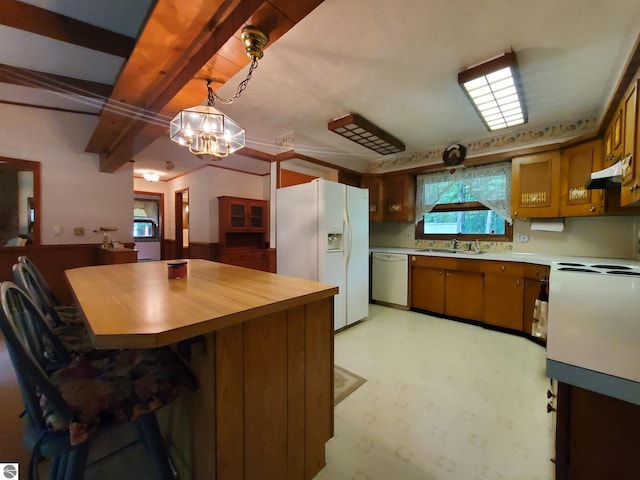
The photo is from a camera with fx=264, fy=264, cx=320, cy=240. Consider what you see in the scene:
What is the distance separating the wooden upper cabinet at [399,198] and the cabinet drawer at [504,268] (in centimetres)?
133

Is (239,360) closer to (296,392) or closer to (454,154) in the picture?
(296,392)

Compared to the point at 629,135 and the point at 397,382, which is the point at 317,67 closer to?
the point at 629,135

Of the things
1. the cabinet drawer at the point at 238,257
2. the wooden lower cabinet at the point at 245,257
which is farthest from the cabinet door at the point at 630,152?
the cabinet drawer at the point at 238,257

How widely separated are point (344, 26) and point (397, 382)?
2453 millimetres

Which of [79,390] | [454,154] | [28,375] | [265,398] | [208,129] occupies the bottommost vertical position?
[265,398]

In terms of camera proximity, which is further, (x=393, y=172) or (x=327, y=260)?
(x=393, y=172)

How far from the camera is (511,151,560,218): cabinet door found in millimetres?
2785

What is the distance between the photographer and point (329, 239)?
2.96 m

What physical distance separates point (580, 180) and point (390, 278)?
2280 mm

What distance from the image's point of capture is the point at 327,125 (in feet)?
9.91

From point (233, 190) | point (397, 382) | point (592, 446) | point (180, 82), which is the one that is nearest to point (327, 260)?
point (397, 382)

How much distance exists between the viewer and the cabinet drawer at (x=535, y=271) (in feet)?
8.43

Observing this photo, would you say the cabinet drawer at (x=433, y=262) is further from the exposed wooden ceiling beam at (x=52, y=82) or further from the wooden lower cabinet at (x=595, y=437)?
the exposed wooden ceiling beam at (x=52, y=82)

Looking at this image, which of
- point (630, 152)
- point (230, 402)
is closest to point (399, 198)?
point (630, 152)
